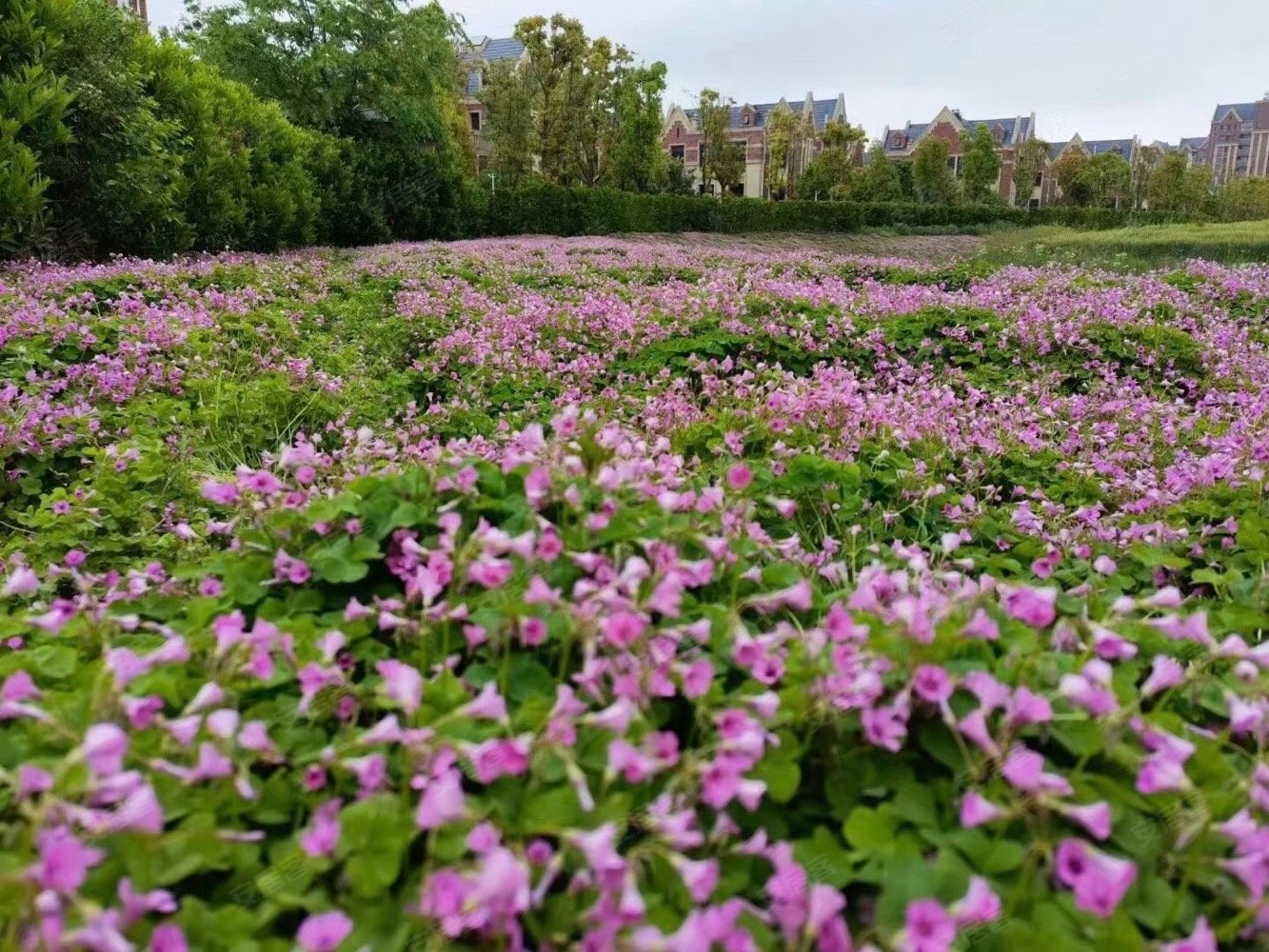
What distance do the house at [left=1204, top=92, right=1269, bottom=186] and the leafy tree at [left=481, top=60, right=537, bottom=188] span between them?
5574 inches

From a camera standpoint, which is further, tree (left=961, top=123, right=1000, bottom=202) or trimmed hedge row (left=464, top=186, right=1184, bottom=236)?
tree (left=961, top=123, right=1000, bottom=202)

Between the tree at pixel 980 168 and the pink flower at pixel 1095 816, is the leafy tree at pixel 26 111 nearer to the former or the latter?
the pink flower at pixel 1095 816

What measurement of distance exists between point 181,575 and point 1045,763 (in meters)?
1.96

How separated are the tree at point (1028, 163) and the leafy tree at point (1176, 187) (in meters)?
8.82

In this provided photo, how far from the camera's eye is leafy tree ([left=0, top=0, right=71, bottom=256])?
9.55m

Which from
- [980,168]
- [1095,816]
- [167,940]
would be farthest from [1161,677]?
[980,168]

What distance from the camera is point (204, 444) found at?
498cm

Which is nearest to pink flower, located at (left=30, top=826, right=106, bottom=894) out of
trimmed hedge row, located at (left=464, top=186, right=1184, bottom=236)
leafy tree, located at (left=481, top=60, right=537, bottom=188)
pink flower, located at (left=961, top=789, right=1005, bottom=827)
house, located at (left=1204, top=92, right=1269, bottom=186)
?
pink flower, located at (left=961, top=789, right=1005, bottom=827)

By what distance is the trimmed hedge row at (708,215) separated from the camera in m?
29.1

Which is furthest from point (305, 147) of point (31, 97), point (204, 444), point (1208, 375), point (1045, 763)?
point (1045, 763)

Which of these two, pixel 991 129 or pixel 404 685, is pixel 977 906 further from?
pixel 991 129

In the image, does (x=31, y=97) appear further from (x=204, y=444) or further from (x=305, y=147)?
(x=305, y=147)

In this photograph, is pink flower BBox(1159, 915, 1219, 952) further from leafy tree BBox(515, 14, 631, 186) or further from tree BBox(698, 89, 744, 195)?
tree BBox(698, 89, 744, 195)

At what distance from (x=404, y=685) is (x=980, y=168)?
6717 centimetres
